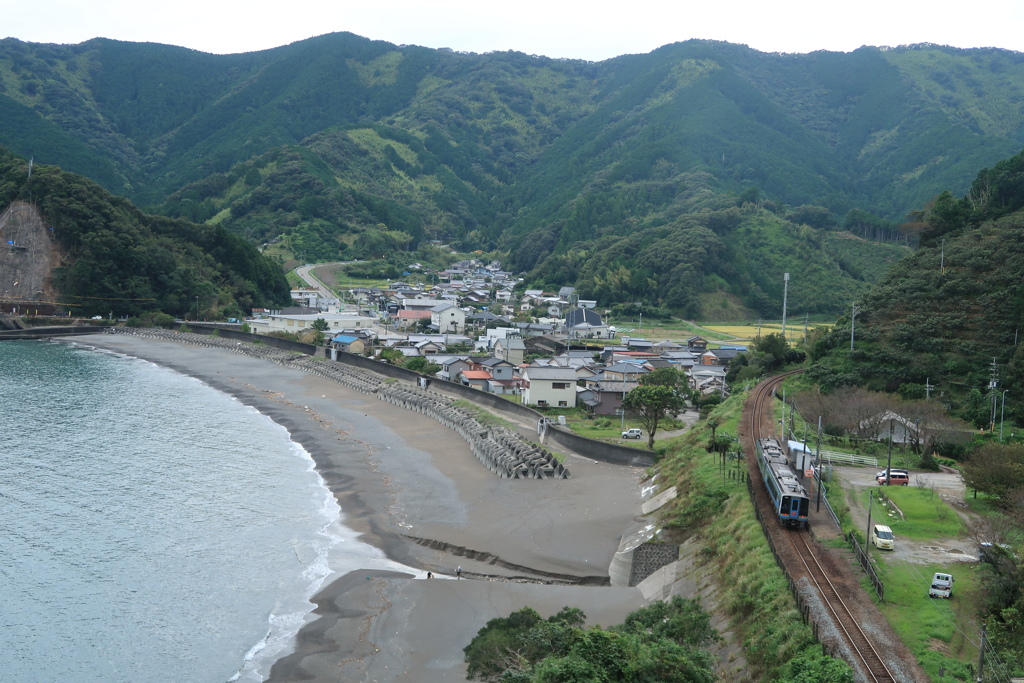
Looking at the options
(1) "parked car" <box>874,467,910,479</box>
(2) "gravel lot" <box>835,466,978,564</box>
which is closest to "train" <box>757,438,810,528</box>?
(2) "gravel lot" <box>835,466,978,564</box>

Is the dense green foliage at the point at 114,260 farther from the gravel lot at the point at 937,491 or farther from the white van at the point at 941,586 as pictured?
the white van at the point at 941,586

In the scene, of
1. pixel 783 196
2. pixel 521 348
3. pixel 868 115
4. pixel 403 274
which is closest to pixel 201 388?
pixel 521 348

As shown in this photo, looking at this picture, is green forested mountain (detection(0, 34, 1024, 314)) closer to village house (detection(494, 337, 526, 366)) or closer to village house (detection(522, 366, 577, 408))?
village house (detection(494, 337, 526, 366))

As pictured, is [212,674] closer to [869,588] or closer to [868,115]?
[869,588]

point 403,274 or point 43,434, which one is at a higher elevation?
point 403,274

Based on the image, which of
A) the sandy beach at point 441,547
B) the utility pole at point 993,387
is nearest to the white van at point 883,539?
the sandy beach at point 441,547
